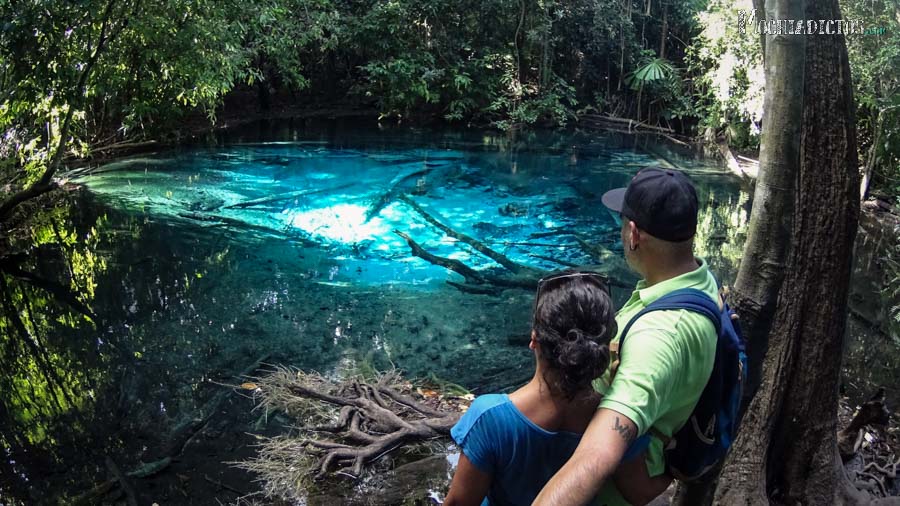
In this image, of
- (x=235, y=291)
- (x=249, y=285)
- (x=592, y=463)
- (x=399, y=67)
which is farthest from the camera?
(x=399, y=67)

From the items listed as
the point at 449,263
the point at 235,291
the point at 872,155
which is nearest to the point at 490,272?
the point at 449,263

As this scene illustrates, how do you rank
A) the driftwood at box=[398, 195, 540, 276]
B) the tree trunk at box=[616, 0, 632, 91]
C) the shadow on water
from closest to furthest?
the shadow on water, the driftwood at box=[398, 195, 540, 276], the tree trunk at box=[616, 0, 632, 91]

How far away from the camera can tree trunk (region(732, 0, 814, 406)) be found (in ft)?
6.69

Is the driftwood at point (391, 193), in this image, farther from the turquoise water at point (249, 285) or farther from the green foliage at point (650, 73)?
the green foliage at point (650, 73)

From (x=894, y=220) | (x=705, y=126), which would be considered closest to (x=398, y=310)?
(x=894, y=220)

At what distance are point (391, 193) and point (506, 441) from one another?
25.6 feet

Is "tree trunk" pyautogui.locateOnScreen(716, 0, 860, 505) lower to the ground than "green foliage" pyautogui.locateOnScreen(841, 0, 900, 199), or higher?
lower

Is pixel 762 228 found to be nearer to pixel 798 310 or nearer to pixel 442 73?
pixel 798 310

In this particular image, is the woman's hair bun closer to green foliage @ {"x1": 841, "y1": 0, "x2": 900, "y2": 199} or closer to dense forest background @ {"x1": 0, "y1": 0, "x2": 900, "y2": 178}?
dense forest background @ {"x1": 0, "y1": 0, "x2": 900, "y2": 178}

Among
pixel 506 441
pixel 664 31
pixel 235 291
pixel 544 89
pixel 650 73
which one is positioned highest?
pixel 664 31

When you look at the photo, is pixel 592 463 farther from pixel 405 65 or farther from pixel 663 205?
pixel 405 65

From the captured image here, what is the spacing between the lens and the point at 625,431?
3.98 ft

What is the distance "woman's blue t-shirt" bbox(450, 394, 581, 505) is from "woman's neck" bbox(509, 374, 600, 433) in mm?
13

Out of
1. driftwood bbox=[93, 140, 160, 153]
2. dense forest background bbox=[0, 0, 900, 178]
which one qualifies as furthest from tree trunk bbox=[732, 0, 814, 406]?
driftwood bbox=[93, 140, 160, 153]
